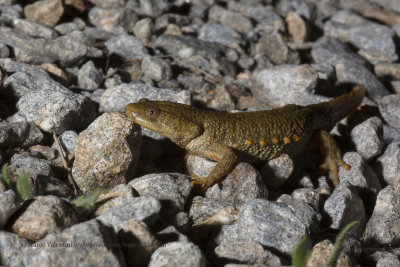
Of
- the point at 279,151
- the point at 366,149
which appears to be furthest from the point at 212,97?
the point at 366,149

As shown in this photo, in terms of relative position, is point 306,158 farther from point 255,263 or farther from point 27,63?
point 27,63

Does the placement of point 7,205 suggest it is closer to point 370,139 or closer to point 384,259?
point 384,259

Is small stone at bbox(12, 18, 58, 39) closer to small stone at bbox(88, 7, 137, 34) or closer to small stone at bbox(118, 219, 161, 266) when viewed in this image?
small stone at bbox(88, 7, 137, 34)

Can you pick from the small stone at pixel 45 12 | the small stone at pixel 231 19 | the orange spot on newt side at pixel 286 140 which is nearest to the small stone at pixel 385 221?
the orange spot on newt side at pixel 286 140

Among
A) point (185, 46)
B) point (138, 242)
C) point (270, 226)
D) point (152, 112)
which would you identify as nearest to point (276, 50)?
point (185, 46)

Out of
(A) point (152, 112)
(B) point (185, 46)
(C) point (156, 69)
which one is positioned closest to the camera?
(A) point (152, 112)

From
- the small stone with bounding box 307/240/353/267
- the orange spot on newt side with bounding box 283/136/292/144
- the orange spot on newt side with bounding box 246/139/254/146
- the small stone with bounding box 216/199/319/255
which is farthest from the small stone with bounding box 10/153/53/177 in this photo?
the orange spot on newt side with bounding box 283/136/292/144

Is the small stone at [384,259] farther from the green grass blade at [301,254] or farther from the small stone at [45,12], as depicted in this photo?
the small stone at [45,12]
